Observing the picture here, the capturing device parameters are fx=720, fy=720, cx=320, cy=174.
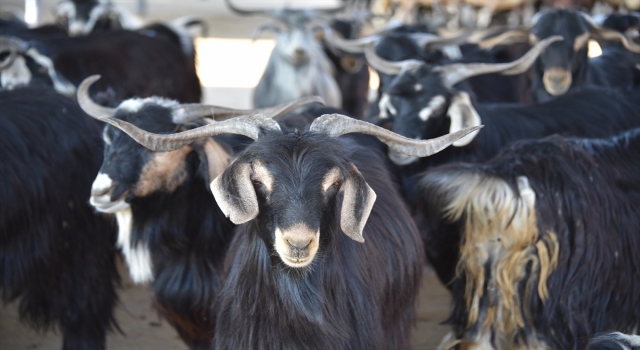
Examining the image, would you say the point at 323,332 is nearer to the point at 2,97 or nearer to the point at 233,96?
the point at 2,97

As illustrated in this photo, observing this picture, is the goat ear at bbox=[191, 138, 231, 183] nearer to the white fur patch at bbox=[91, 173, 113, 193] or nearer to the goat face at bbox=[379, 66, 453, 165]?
the white fur patch at bbox=[91, 173, 113, 193]

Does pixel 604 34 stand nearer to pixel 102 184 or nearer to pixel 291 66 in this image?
pixel 291 66

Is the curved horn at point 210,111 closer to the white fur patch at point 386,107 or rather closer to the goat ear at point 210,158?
the goat ear at point 210,158

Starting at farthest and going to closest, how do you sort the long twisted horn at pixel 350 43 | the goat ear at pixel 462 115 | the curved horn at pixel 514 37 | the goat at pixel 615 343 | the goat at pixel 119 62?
the long twisted horn at pixel 350 43 < the curved horn at pixel 514 37 < the goat at pixel 119 62 < the goat ear at pixel 462 115 < the goat at pixel 615 343

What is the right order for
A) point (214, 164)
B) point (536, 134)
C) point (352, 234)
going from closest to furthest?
point (352, 234)
point (214, 164)
point (536, 134)

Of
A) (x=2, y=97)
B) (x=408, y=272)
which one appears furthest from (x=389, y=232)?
(x=2, y=97)

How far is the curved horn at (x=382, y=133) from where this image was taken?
298 centimetres

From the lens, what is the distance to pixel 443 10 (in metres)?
11.0

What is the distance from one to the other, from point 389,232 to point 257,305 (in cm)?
79

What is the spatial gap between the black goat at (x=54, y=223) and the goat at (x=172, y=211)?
1.51 feet

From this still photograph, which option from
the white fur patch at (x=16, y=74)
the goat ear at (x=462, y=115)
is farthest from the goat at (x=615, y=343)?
the white fur patch at (x=16, y=74)

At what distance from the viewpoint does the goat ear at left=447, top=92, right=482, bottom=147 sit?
14.5ft

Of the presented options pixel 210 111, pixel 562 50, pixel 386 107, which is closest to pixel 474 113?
pixel 386 107

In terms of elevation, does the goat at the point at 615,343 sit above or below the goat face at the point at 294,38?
above
